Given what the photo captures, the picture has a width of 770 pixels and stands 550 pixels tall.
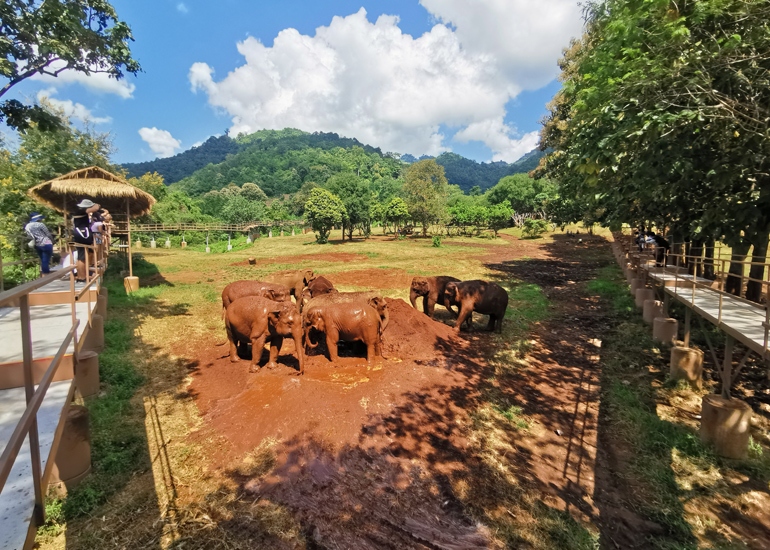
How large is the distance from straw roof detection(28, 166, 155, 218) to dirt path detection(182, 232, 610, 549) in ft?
30.3

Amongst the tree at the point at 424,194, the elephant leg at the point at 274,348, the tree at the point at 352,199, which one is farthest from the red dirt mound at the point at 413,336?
the tree at the point at 424,194

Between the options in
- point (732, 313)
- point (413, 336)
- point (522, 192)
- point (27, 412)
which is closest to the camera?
point (27, 412)

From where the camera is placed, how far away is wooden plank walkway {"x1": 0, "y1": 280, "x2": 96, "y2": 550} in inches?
99.3

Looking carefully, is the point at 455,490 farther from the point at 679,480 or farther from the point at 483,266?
the point at 483,266

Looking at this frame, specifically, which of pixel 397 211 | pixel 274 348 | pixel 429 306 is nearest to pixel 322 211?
pixel 397 211

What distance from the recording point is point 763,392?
793 centimetres

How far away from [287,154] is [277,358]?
6311 inches

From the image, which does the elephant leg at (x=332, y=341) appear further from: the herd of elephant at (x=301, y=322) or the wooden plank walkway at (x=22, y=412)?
the wooden plank walkway at (x=22, y=412)

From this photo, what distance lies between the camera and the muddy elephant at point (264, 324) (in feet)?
24.9

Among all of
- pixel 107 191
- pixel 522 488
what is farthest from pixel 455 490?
pixel 107 191

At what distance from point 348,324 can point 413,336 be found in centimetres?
209

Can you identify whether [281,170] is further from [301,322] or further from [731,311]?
[731,311]

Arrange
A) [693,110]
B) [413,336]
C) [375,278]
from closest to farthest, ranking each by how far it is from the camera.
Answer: [693,110], [413,336], [375,278]

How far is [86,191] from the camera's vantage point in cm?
A: 1451
